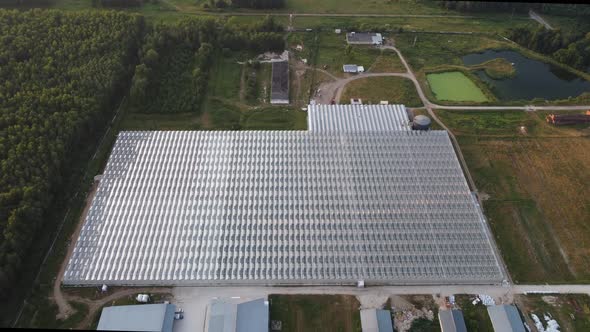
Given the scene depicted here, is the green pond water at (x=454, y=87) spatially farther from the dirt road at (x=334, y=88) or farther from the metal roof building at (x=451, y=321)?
the metal roof building at (x=451, y=321)

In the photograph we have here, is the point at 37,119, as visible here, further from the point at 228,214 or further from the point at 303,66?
the point at 303,66

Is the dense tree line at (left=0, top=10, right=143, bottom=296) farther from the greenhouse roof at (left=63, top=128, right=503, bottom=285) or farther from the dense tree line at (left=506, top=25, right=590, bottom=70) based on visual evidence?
the dense tree line at (left=506, top=25, right=590, bottom=70)

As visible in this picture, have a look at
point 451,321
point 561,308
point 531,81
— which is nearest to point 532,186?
point 561,308

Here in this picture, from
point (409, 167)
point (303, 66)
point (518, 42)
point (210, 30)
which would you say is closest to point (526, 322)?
point (409, 167)

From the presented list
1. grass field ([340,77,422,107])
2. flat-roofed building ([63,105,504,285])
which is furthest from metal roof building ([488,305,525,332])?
grass field ([340,77,422,107])

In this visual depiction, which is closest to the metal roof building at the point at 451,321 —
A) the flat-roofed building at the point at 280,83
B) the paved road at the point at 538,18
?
the flat-roofed building at the point at 280,83

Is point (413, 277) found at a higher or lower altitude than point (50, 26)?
lower
